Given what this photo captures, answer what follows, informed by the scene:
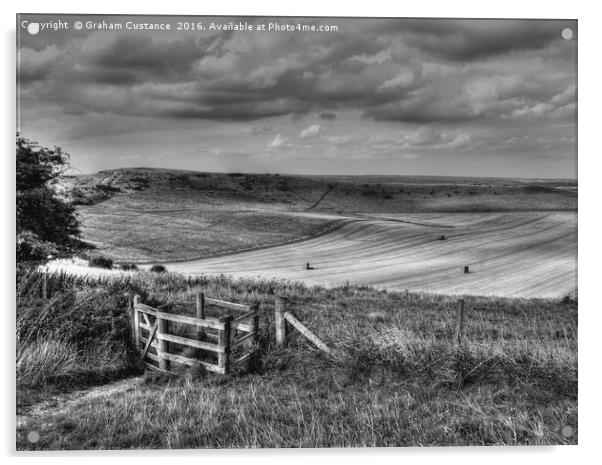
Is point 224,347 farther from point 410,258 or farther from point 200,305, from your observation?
point 410,258

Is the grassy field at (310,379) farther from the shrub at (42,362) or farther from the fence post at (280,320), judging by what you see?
the fence post at (280,320)

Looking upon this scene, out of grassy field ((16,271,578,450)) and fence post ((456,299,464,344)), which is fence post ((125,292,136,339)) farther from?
fence post ((456,299,464,344))

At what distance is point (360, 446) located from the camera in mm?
6328

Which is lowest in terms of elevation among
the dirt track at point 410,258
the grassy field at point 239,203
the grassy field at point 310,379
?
the grassy field at point 310,379

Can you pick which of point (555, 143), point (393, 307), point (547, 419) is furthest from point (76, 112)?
point (547, 419)

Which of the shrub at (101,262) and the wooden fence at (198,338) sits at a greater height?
the shrub at (101,262)

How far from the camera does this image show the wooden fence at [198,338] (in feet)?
24.4

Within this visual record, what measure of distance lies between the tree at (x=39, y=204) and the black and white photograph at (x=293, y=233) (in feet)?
0.09

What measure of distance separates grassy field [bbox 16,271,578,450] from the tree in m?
0.40

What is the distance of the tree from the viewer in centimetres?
719

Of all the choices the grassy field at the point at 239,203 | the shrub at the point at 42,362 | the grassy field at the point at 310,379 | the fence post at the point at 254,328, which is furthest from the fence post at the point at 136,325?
the fence post at the point at 254,328

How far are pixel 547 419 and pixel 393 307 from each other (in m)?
2.59

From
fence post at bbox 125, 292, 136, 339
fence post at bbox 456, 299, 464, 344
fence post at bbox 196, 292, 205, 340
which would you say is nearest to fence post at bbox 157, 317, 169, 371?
fence post at bbox 196, 292, 205, 340

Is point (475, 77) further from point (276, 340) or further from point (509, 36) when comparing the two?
point (276, 340)
